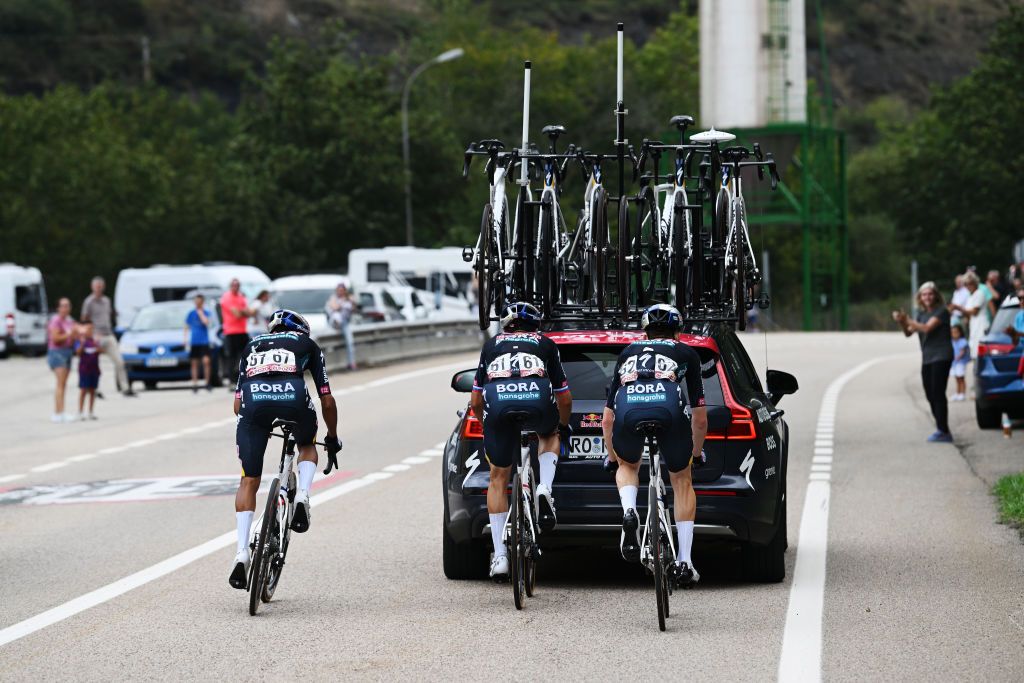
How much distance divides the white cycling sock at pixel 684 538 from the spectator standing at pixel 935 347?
1074 cm

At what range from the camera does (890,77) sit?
182250mm

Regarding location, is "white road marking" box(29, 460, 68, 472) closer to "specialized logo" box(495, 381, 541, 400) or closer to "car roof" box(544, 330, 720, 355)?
"car roof" box(544, 330, 720, 355)

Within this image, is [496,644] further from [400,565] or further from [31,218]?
[31,218]

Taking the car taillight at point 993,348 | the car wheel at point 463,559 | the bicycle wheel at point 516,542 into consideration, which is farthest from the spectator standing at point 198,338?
the bicycle wheel at point 516,542

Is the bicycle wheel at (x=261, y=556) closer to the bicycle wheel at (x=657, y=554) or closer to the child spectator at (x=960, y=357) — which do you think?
the bicycle wheel at (x=657, y=554)

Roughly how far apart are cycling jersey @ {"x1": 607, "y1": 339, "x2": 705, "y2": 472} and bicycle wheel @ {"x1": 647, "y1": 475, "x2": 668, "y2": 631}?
385 millimetres

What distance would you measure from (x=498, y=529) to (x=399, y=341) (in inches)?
1229

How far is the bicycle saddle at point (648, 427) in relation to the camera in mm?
9469

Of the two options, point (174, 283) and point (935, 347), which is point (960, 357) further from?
point (174, 283)

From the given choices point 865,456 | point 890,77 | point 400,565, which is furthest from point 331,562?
point 890,77

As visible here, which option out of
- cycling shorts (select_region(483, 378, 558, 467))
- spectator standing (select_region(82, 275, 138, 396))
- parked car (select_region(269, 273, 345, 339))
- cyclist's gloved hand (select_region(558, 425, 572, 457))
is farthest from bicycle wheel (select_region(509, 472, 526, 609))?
parked car (select_region(269, 273, 345, 339))

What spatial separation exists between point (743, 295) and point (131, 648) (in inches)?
205

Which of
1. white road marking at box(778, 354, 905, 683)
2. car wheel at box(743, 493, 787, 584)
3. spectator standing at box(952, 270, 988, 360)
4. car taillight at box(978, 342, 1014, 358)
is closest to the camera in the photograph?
white road marking at box(778, 354, 905, 683)

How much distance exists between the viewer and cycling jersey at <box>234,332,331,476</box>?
1002 centimetres
